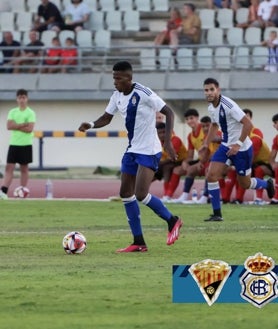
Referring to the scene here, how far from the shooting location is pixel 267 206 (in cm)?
2295

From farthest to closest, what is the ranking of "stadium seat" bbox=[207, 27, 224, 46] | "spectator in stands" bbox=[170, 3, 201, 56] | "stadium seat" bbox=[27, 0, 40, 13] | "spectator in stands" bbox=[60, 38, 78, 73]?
1. "stadium seat" bbox=[27, 0, 40, 13]
2. "stadium seat" bbox=[207, 27, 224, 46]
3. "spectator in stands" bbox=[60, 38, 78, 73]
4. "spectator in stands" bbox=[170, 3, 201, 56]

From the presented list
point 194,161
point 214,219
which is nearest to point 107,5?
point 194,161

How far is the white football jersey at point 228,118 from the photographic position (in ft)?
65.0

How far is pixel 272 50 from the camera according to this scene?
33219mm

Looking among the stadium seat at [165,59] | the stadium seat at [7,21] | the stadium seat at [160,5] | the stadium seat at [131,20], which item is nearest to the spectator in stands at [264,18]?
the stadium seat at [165,59]

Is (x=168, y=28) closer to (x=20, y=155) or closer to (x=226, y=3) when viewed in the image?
(x=226, y=3)

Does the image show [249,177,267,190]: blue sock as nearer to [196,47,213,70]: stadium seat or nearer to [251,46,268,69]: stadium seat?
[251,46,268,69]: stadium seat

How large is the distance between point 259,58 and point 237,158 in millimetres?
13689

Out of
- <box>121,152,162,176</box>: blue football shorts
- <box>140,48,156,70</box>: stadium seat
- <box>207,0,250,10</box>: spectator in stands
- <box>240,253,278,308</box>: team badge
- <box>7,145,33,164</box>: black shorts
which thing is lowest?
<box>7,145,33,164</box>: black shorts

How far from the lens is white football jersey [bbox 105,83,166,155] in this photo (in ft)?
50.5

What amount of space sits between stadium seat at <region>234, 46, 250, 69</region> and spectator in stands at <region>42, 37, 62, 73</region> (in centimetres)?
443

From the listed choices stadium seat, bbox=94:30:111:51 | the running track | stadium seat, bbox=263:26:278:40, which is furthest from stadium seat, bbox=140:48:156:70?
the running track

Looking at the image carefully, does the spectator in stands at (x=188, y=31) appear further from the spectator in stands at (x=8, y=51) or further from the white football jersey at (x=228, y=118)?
the white football jersey at (x=228, y=118)

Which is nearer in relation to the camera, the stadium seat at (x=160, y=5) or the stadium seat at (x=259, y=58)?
the stadium seat at (x=259, y=58)
